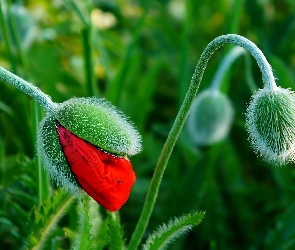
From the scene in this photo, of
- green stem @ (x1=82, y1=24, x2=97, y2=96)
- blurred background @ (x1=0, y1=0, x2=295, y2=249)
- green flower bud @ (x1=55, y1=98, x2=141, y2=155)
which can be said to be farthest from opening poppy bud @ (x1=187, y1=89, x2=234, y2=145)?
green flower bud @ (x1=55, y1=98, x2=141, y2=155)

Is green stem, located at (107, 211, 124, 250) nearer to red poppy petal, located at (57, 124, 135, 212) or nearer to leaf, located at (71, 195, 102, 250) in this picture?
Answer: leaf, located at (71, 195, 102, 250)

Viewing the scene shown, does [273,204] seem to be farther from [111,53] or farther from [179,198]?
[111,53]

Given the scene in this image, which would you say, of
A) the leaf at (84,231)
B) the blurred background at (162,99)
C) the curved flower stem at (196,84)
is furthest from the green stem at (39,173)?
the curved flower stem at (196,84)

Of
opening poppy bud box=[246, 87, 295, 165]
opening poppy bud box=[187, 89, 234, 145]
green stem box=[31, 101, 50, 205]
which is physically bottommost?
green stem box=[31, 101, 50, 205]

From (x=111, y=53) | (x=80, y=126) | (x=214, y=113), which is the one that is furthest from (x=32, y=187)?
(x=111, y=53)

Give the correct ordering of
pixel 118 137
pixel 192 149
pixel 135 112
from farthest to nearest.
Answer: pixel 135 112, pixel 192 149, pixel 118 137

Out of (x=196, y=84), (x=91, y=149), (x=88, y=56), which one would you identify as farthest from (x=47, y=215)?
(x=88, y=56)
